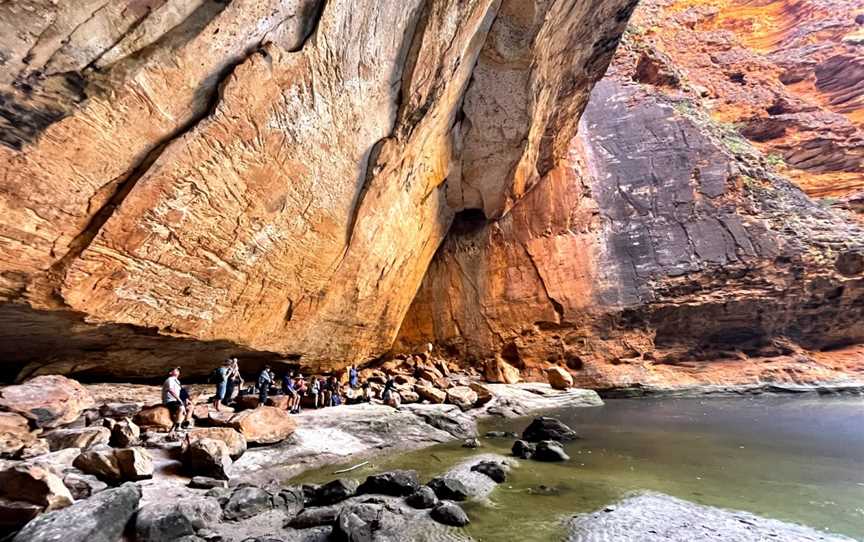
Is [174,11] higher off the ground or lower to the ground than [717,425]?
higher

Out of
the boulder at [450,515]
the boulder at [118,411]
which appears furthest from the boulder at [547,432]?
the boulder at [118,411]

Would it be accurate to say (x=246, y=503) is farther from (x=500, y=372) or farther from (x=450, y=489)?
(x=500, y=372)

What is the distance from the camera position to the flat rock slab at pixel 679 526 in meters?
4.21

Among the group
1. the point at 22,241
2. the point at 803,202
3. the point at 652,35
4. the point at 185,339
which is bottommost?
Answer: the point at 185,339

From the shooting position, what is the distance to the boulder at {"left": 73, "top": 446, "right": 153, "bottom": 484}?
4730mm

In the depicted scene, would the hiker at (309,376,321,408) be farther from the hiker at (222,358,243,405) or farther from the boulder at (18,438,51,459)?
the boulder at (18,438,51,459)

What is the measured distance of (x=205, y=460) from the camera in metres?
5.55

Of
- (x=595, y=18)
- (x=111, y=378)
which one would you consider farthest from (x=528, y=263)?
(x=111, y=378)

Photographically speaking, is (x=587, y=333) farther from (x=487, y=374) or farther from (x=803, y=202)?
(x=803, y=202)

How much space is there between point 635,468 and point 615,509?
7.38 feet

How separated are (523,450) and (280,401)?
5676 millimetres

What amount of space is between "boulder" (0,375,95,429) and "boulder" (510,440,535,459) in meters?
7.70

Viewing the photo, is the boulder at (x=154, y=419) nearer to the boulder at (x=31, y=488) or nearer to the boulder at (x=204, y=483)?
the boulder at (x=204, y=483)

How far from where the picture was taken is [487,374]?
62.5 ft
